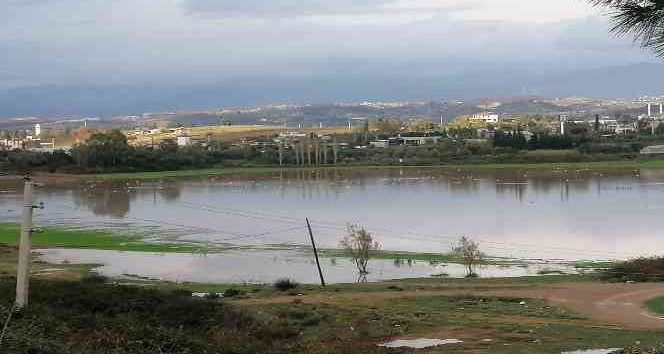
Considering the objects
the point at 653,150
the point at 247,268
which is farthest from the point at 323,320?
the point at 653,150

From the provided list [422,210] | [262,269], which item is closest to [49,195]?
[422,210]

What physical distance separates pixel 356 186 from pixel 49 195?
67.0ft

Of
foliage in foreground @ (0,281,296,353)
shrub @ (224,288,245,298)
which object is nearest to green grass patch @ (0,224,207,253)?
shrub @ (224,288,245,298)

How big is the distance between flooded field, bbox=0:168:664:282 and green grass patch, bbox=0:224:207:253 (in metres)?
1.35

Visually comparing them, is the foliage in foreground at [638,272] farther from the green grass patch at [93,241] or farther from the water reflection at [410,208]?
Answer: the green grass patch at [93,241]

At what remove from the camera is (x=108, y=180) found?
244ft

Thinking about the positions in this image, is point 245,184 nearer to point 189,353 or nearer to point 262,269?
point 262,269

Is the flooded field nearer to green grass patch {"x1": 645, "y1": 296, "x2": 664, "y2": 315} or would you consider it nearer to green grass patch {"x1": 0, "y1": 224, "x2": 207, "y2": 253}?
Result: green grass patch {"x1": 0, "y1": 224, "x2": 207, "y2": 253}

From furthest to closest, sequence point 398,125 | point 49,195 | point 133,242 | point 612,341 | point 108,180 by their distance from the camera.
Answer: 1. point 398,125
2. point 108,180
3. point 49,195
4. point 133,242
5. point 612,341

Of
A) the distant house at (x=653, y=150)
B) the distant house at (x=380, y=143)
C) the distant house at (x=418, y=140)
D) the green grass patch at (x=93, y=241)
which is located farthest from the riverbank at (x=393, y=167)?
the green grass patch at (x=93, y=241)

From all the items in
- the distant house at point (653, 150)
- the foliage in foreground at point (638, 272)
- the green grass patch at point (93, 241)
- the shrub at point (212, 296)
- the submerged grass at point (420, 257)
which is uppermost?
the distant house at point (653, 150)

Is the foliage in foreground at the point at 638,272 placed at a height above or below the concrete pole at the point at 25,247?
below

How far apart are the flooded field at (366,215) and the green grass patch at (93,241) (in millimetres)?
1353

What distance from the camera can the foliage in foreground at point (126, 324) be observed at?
28.4 feet
